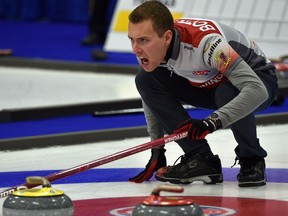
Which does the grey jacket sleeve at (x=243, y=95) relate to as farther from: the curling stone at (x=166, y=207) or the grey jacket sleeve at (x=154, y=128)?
the curling stone at (x=166, y=207)

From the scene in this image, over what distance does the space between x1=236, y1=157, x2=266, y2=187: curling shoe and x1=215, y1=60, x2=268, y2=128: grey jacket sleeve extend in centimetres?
29

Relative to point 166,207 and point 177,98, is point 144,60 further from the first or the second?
point 166,207

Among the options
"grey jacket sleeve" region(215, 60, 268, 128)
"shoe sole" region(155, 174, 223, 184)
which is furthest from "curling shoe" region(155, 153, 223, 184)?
"grey jacket sleeve" region(215, 60, 268, 128)

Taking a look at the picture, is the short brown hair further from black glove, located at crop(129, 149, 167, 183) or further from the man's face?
black glove, located at crop(129, 149, 167, 183)

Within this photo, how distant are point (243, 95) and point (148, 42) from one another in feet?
1.33

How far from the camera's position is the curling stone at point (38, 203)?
2729 millimetres

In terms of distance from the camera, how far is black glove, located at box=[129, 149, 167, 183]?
373cm

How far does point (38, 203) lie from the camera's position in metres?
2.73

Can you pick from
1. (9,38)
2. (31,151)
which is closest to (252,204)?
(31,151)

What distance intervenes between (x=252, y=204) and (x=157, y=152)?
71 cm

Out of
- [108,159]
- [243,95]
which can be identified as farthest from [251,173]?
[108,159]

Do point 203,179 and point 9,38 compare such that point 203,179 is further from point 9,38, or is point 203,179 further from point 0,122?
point 9,38

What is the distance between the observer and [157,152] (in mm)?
3828

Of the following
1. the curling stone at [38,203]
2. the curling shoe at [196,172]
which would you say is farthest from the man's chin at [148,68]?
the curling stone at [38,203]
